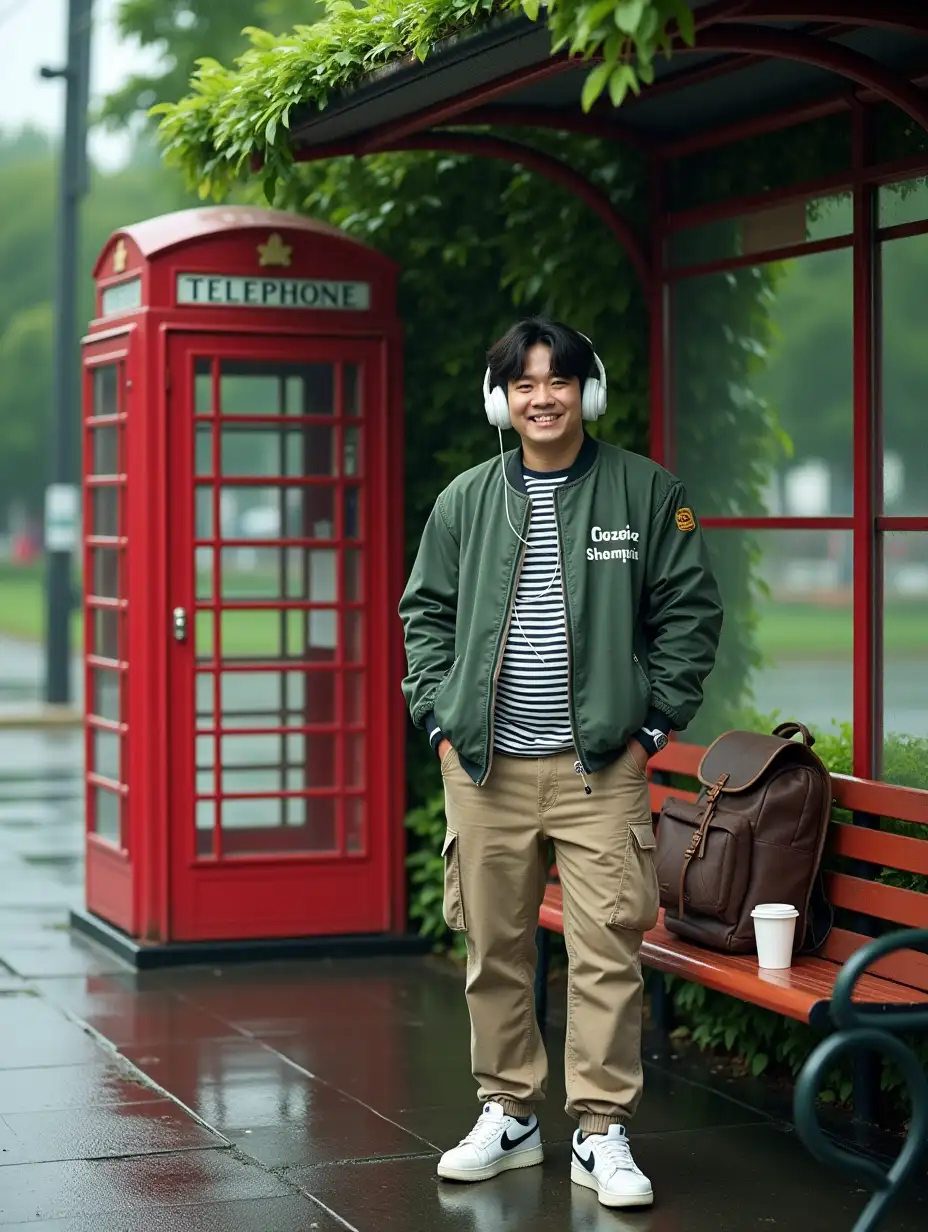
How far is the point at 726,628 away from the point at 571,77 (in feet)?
6.26

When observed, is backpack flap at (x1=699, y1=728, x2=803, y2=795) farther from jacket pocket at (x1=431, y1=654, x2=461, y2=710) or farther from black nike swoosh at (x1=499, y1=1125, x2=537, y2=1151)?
black nike swoosh at (x1=499, y1=1125, x2=537, y2=1151)

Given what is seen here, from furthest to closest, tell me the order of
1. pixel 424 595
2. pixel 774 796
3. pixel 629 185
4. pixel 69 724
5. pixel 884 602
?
pixel 69 724, pixel 629 185, pixel 884 602, pixel 774 796, pixel 424 595

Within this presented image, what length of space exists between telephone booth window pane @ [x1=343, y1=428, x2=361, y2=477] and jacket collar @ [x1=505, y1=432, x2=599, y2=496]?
258 cm

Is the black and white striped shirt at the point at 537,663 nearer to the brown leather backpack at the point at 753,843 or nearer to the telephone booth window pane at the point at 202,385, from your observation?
the brown leather backpack at the point at 753,843

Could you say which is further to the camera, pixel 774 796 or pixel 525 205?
pixel 525 205

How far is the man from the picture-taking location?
466cm

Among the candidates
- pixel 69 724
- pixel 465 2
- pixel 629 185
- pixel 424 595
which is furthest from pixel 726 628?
pixel 69 724

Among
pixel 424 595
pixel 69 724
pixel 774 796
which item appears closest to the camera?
pixel 424 595

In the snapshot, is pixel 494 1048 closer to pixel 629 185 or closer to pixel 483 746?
pixel 483 746

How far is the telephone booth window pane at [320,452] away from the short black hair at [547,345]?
265cm

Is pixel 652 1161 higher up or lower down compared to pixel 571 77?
lower down

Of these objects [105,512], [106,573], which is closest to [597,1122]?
[106,573]

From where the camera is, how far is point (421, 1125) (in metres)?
5.32

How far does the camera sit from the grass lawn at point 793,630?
18.9 feet
